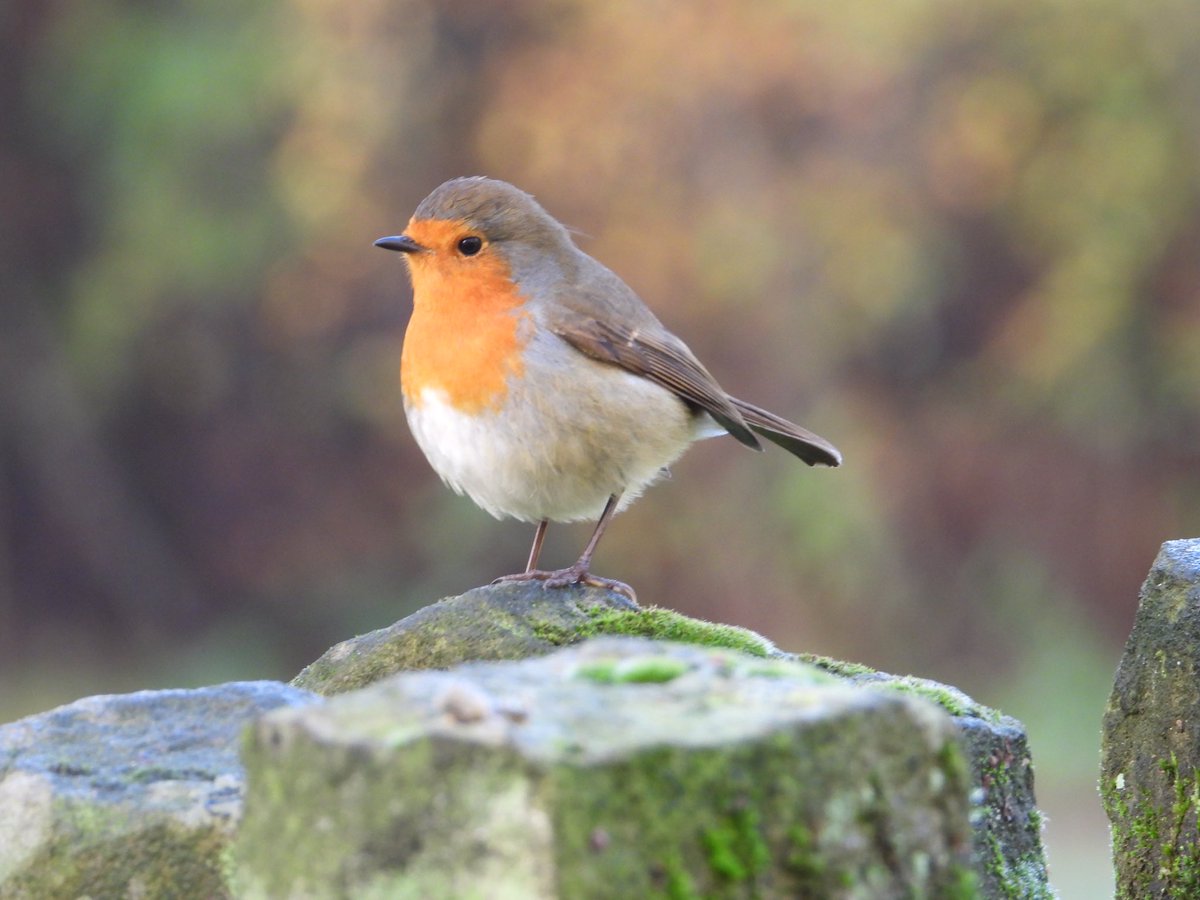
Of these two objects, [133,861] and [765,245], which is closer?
[133,861]

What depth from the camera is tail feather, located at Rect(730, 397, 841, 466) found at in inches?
193

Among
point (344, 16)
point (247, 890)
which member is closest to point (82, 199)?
point (344, 16)

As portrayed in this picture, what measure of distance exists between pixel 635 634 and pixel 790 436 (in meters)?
1.50

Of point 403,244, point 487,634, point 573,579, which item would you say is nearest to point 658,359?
point 403,244

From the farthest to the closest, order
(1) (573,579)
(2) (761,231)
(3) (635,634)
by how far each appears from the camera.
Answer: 1. (2) (761,231)
2. (1) (573,579)
3. (3) (635,634)

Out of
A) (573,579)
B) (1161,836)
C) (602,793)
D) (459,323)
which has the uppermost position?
(459,323)

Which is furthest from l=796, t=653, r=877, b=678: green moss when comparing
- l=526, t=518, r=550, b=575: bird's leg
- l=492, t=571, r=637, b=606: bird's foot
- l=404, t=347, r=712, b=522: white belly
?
l=526, t=518, r=550, b=575: bird's leg

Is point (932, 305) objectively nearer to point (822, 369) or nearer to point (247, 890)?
point (822, 369)

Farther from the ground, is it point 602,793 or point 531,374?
point 531,374

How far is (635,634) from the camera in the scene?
3551 mm

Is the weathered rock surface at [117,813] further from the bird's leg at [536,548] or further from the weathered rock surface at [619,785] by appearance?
the bird's leg at [536,548]

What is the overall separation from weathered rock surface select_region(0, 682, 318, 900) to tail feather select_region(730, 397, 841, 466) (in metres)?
2.61

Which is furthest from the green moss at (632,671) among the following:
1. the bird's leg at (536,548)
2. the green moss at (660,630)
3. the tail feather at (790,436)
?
the tail feather at (790,436)

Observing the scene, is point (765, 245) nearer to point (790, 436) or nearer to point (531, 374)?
point (790, 436)
